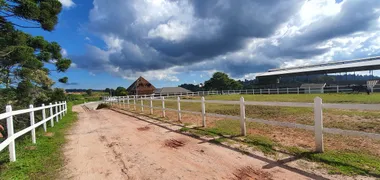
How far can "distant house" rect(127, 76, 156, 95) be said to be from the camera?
72575 mm

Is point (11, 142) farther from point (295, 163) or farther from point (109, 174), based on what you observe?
point (295, 163)

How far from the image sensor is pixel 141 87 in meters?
73.4

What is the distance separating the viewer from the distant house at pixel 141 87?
72.6m

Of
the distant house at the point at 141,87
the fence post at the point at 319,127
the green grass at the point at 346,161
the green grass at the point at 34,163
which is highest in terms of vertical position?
the distant house at the point at 141,87

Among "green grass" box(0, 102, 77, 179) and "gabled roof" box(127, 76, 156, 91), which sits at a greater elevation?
"gabled roof" box(127, 76, 156, 91)

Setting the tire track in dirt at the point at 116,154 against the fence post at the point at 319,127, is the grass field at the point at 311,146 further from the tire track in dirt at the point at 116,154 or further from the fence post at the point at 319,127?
the tire track in dirt at the point at 116,154

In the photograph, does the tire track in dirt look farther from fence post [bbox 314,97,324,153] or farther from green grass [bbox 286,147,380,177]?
fence post [bbox 314,97,324,153]

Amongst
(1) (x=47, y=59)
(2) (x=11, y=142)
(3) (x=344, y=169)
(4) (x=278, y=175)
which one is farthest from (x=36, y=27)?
(3) (x=344, y=169)

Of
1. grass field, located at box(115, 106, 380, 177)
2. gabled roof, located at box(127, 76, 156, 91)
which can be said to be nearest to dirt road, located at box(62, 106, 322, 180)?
grass field, located at box(115, 106, 380, 177)

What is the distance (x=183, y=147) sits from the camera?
16.8 ft

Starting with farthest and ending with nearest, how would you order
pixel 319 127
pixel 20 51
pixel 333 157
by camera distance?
pixel 20 51 → pixel 319 127 → pixel 333 157

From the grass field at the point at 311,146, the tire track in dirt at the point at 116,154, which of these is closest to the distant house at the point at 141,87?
the tire track in dirt at the point at 116,154

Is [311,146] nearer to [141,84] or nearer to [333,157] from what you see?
[333,157]

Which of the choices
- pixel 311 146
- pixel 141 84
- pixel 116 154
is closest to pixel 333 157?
pixel 311 146
